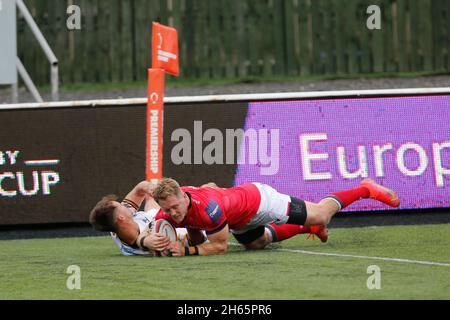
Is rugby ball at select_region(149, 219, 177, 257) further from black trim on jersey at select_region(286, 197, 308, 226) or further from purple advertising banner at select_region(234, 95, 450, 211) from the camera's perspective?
purple advertising banner at select_region(234, 95, 450, 211)

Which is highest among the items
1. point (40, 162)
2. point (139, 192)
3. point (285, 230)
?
point (40, 162)

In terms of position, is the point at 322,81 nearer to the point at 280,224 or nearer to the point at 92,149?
the point at 92,149

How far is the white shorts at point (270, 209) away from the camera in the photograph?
39.6ft

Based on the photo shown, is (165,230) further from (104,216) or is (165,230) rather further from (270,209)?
(270,209)

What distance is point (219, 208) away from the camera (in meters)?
11.6

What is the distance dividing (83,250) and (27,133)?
9.69 feet

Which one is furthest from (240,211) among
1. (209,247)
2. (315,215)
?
(315,215)

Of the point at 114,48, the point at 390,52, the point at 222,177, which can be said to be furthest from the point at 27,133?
the point at 390,52

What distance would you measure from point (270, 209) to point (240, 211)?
347mm

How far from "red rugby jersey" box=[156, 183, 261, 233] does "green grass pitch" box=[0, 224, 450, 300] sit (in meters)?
0.32

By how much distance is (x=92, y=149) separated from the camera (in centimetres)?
1605

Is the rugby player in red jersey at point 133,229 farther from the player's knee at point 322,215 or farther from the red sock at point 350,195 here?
the red sock at point 350,195

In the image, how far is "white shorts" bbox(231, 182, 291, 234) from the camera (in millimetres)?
12070

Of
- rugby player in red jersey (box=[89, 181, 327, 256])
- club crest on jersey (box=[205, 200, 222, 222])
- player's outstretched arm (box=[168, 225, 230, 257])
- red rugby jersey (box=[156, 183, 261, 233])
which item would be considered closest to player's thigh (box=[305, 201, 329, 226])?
rugby player in red jersey (box=[89, 181, 327, 256])
